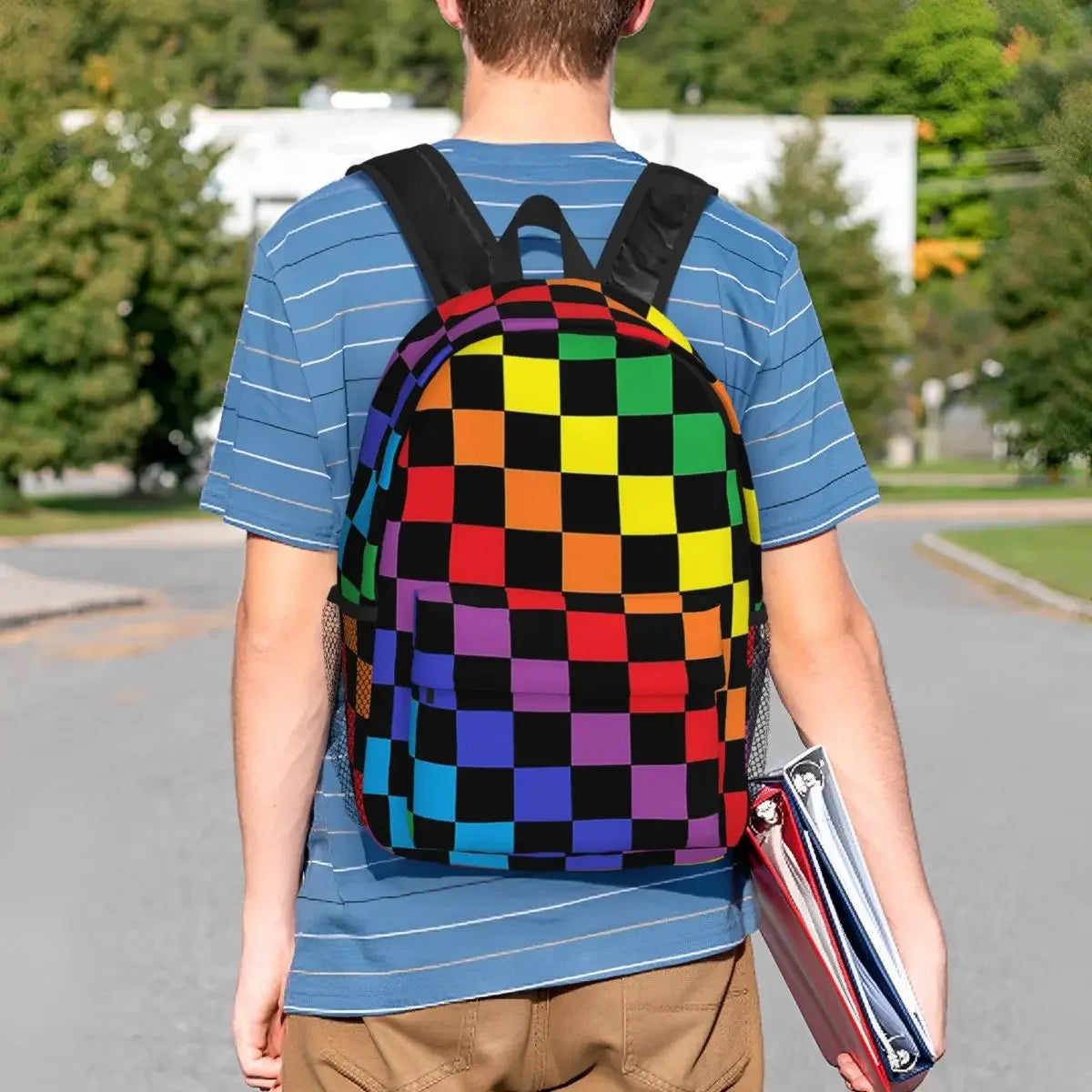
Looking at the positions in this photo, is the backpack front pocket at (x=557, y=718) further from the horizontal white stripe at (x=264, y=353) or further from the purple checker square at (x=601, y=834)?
the horizontal white stripe at (x=264, y=353)

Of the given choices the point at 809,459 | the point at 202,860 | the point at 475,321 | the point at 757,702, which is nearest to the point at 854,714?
the point at 757,702

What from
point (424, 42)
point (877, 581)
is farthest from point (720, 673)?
point (424, 42)

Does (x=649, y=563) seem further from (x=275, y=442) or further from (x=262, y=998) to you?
(x=262, y=998)

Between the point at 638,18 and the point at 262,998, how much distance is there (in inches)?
39.6

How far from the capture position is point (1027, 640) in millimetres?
15891

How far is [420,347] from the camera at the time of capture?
1865mm

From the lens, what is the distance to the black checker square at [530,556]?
5.91 ft

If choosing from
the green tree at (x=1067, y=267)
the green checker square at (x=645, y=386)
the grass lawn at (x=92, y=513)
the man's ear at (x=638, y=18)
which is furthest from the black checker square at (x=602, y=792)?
the grass lawn at (x=92, y=513)

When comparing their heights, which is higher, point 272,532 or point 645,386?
point 645,386

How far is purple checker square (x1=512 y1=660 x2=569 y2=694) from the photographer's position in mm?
1804

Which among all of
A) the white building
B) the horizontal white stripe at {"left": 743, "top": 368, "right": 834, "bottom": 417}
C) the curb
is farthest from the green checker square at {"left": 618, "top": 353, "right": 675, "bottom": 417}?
the white building

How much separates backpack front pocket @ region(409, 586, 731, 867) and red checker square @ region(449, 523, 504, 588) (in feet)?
0.04

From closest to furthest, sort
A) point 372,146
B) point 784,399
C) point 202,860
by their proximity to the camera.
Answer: point 784,399, point 202,860, point 372,146

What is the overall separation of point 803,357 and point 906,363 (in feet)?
218
